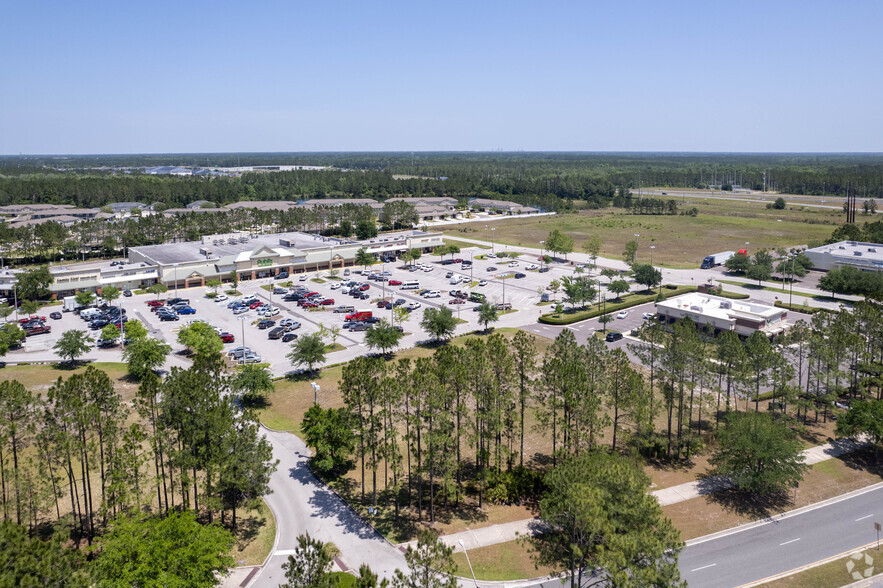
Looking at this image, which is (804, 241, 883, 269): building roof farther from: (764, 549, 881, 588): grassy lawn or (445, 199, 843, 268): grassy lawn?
(764, 549, 881, 588): grassy lawn

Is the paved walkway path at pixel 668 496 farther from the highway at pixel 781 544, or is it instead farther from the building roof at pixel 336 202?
the building roof at pixel 336 202

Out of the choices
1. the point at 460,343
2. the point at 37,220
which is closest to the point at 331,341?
the point at 460,343

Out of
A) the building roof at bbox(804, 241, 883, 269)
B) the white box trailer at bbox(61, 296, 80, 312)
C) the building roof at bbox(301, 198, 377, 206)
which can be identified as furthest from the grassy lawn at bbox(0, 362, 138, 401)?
the building roof at bbox(301, 198, 377, 206)

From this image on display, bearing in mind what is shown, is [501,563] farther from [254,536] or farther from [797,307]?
[797,307]

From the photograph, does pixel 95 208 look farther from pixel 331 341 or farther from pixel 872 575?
pixel 872 575

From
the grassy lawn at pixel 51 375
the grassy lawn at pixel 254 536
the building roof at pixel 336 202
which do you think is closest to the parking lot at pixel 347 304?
the grassy lawn at pixel 51 375

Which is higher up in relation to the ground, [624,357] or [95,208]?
[95,208]

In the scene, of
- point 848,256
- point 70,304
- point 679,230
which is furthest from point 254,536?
point 679,230
